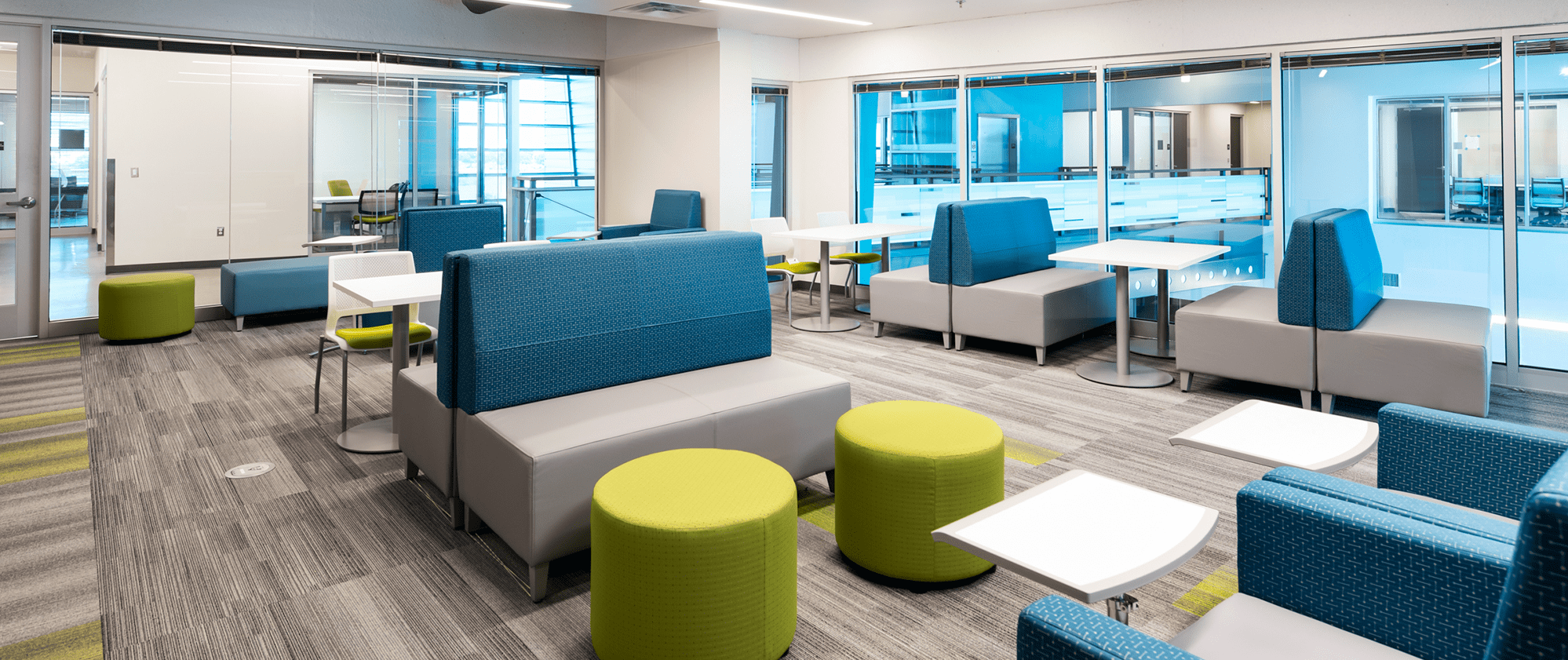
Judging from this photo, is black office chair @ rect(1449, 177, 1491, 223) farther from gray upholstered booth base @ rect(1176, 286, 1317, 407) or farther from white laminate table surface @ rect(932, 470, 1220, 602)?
white laminate table surface @ rect(932, 470, 1220, 602)

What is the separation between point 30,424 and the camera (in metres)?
4.82

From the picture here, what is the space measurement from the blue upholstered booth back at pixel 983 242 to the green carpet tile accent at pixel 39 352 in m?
6.44

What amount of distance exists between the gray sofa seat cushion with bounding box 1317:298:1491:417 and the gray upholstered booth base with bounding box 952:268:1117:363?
1.76 meters

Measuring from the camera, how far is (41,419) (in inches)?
194

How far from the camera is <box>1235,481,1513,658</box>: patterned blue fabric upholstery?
1673 millimetres

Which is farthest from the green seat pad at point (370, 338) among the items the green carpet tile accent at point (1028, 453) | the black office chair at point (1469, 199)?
the black office chair at point (1469, 199)

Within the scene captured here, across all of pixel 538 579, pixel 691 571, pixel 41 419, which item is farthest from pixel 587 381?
pixel 41 419

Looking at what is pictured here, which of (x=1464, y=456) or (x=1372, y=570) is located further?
(x=1464, y=456)

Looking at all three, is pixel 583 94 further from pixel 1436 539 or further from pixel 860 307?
pixel 1436 539

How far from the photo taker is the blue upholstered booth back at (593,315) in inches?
125

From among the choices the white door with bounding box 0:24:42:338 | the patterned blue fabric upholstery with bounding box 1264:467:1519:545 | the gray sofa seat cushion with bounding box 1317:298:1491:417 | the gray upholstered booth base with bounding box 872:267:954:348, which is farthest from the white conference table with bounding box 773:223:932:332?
the white door with bounding box 0:24:42:338

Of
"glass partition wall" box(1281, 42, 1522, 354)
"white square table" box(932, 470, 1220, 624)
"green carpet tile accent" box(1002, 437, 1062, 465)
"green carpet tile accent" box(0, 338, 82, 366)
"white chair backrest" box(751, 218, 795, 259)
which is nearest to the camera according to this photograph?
"white square table" box(932, 470, 1220, 624)

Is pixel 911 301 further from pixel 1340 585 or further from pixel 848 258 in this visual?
pixel 1340 585

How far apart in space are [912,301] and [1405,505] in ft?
17.3
